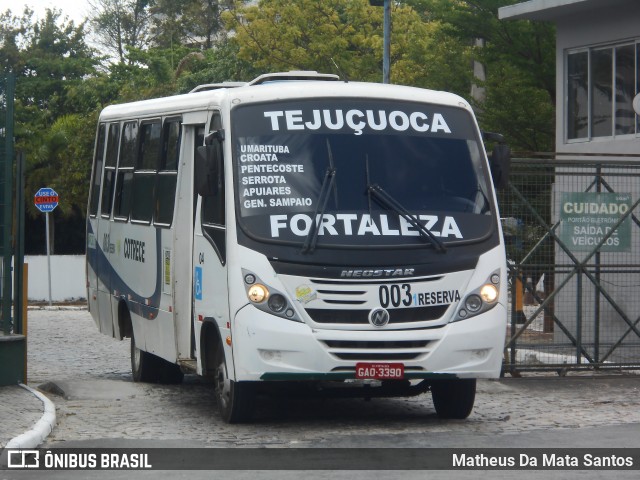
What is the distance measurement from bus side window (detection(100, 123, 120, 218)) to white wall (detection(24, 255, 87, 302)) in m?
26.2

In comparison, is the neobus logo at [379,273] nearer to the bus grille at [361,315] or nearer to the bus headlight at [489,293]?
the bus grille at [361,315]

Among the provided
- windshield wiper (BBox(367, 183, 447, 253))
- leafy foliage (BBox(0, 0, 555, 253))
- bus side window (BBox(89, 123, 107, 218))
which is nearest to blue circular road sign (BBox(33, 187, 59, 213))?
leafy foliage (BBox(0, 0, 555, 253))

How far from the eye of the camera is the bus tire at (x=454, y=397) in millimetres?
11867

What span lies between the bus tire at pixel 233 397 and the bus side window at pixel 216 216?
904 millimetres

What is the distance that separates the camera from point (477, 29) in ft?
99.7

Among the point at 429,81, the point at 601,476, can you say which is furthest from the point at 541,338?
the point at 429,81

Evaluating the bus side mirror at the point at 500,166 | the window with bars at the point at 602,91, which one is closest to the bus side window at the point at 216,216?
the bus side mirror at the point at 500,166

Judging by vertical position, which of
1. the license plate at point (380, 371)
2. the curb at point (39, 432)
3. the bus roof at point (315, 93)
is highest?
the bus roof at point (315, 93)

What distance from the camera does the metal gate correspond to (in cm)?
1562

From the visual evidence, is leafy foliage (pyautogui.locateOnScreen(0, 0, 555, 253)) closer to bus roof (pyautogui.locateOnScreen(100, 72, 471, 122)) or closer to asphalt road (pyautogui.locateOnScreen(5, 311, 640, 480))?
bus roof (pyautogui.locateOnScreen(100, 72, 471, 122))

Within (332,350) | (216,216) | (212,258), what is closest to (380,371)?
(332,350)

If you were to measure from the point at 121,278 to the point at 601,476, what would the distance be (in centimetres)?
789

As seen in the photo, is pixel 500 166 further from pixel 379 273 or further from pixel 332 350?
pixel 332 350

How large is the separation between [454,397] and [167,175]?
3.82m
